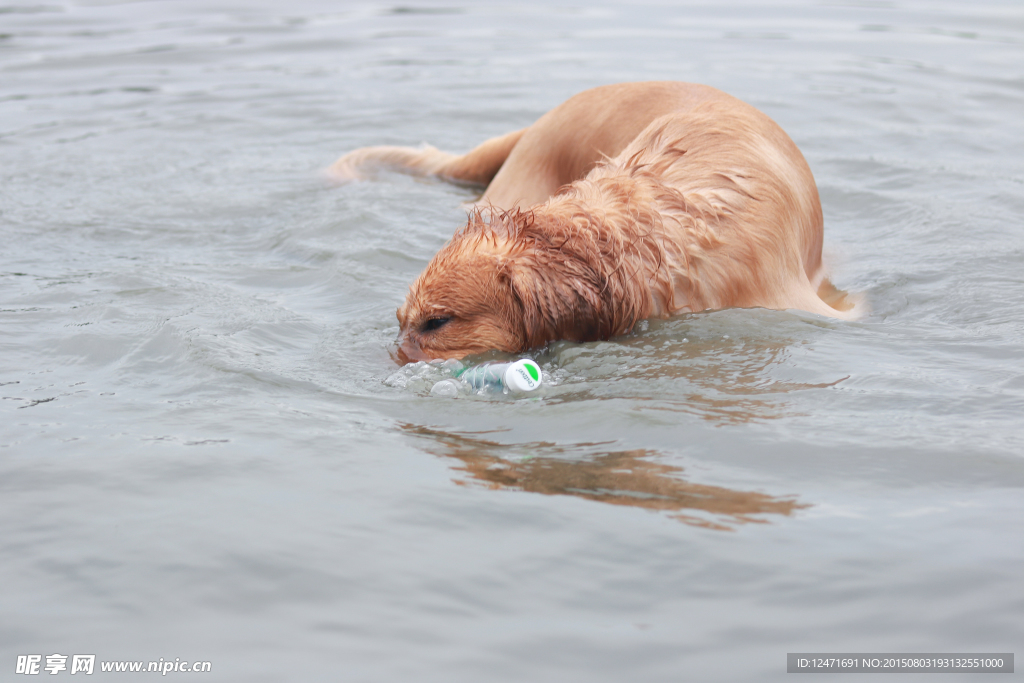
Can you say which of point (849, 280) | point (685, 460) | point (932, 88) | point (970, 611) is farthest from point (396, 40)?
point (970, 611)

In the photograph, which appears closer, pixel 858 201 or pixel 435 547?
pixel 435 547

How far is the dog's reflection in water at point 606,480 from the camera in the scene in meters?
2.92

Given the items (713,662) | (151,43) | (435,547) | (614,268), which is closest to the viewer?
(713,662)

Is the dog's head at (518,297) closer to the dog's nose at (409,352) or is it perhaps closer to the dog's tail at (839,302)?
the dog's nose at (409,352)

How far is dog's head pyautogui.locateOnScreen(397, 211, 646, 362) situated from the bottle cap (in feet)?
1.18

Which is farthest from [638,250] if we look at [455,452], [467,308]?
[455,452]

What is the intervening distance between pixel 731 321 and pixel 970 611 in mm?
2174

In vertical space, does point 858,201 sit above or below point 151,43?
below

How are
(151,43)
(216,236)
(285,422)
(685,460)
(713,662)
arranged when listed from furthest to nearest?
(151,43) < (216,236) < (285,422) < (685,460) < (713,662)

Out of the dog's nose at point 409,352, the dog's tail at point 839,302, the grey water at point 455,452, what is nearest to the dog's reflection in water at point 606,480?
the grey water at point 455,452

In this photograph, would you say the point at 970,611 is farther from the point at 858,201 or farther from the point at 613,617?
the point at 858,201

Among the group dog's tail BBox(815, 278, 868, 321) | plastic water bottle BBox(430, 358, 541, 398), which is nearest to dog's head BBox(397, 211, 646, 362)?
plastic water bottle BBox(430, 358, 541, 398)

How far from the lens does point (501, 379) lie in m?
3.93

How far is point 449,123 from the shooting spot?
32.7 feet
